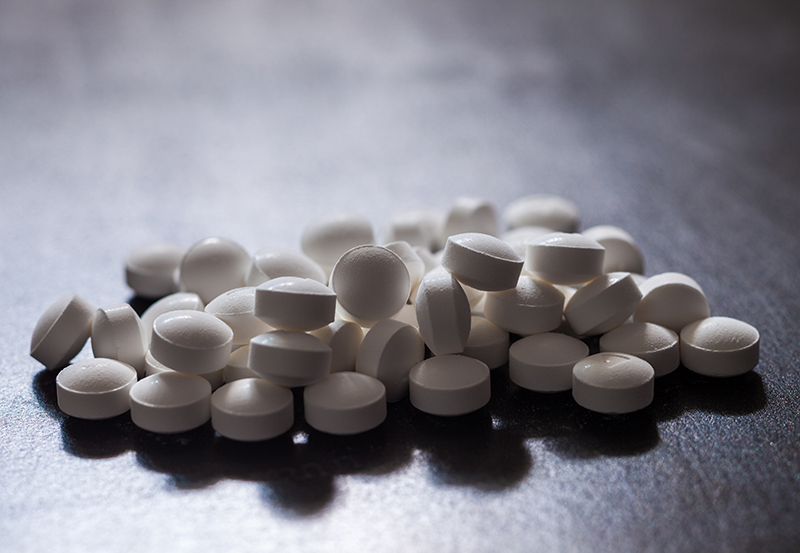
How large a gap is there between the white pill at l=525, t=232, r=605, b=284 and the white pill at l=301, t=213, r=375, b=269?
0.48 meters

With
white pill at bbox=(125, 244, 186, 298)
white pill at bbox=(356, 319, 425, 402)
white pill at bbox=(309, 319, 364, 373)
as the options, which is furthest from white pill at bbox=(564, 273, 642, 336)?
white pill at bbox=(125, 244, 186, 298)

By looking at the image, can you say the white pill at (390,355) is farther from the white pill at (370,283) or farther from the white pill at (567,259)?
the white pill at (567,259)

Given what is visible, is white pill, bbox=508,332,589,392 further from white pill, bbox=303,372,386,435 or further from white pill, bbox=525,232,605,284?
white pill, bbox=303,372,386,435

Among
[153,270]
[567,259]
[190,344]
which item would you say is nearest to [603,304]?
[567,259]

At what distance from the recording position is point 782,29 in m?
4.53

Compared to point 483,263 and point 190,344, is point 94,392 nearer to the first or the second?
point 190,344

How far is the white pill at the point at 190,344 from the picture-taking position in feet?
4.47

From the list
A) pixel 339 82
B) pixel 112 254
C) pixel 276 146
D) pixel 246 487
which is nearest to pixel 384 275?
pixel 246 487

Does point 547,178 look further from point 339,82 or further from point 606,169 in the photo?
point 339,82

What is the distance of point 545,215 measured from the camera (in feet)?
7.48

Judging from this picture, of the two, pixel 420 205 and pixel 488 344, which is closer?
pixel 488 344

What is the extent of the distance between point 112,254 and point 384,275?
1.16m

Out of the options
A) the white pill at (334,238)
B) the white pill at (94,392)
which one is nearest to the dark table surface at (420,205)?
the white pill at (94,392)

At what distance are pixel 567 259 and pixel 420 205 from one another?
1.11 meters
